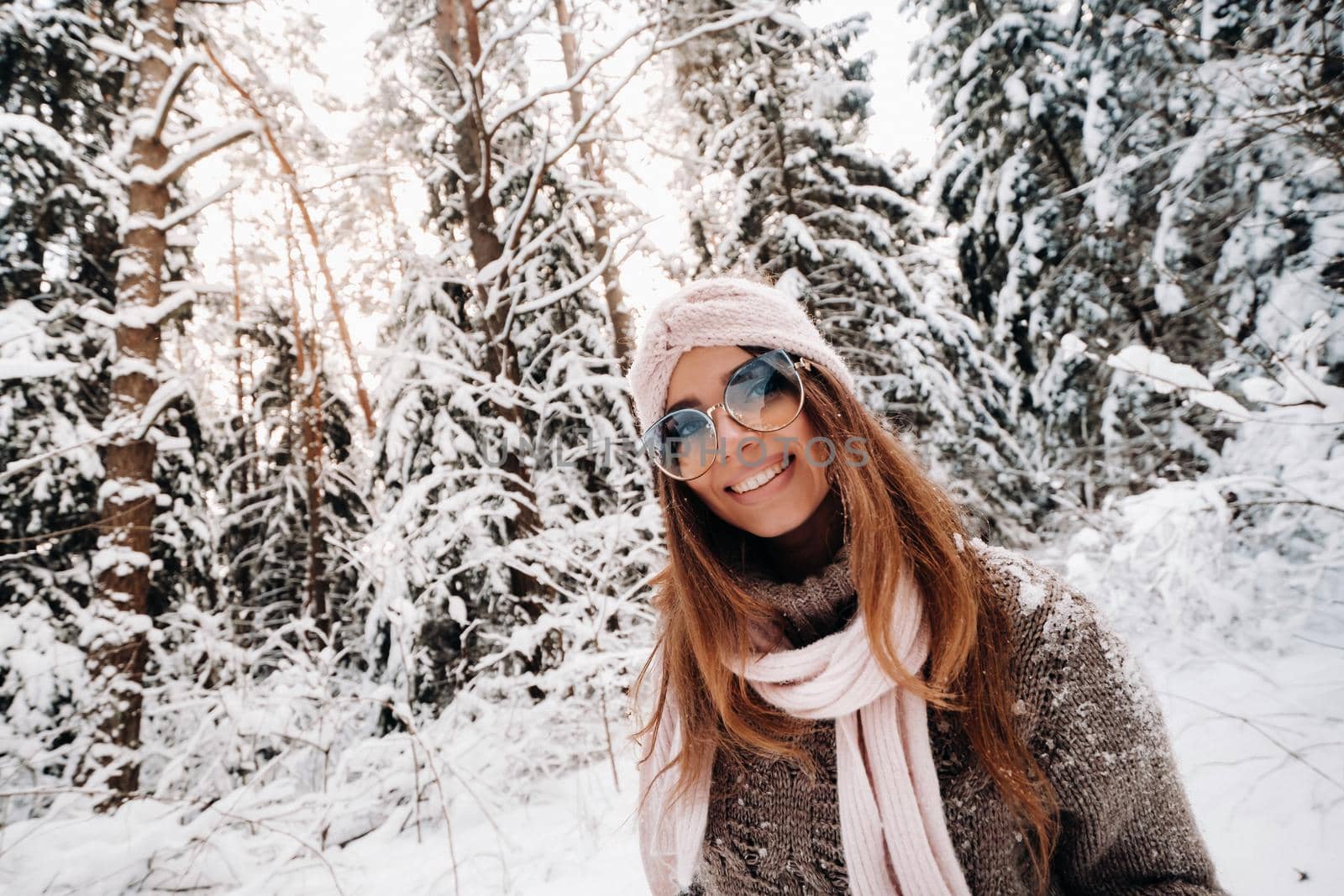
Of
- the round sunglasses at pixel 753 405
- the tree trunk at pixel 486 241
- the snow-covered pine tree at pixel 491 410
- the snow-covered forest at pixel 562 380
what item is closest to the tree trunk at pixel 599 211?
the snow-covered forest at pixel 562 380

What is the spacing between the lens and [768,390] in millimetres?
1466

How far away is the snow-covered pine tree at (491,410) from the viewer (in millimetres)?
4367

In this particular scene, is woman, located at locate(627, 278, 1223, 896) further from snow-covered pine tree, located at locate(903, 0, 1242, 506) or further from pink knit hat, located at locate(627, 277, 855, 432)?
snow-covered pine tree, located at locate(903, 0, 1242, 506)

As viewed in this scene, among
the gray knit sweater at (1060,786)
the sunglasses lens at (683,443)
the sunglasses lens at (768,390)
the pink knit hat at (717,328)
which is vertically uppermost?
the pink knit hat at (717,328)

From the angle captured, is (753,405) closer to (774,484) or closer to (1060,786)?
(774,484)

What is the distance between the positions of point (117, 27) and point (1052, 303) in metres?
11.6

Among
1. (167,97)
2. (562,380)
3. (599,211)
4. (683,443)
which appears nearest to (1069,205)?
(599,211)

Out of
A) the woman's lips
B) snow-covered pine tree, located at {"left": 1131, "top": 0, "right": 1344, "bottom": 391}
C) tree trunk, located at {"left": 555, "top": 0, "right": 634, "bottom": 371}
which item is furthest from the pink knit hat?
tree trunk, located at {"left": 555, "top": 0, "right": 634, "bottom": 371}

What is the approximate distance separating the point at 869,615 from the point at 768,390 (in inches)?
23.2

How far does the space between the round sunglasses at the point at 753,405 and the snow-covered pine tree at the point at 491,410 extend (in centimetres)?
282

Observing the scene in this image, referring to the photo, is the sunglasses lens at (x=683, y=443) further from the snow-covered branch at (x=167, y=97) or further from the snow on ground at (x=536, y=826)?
the snow-covered branch at (x=167, y=97)

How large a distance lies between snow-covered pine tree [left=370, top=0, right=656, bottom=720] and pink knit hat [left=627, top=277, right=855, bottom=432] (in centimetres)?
266

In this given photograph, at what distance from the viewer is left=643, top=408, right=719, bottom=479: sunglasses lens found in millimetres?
1511

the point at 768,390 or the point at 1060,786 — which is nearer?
the point at 1060,786
